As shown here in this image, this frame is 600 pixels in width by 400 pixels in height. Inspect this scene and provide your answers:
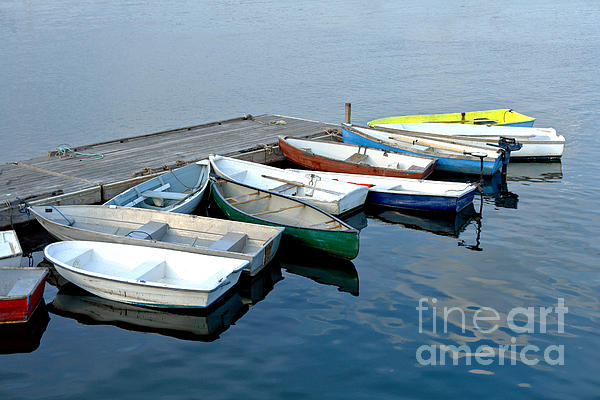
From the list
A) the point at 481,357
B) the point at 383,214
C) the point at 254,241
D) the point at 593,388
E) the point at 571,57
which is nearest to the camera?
the point at 593,388

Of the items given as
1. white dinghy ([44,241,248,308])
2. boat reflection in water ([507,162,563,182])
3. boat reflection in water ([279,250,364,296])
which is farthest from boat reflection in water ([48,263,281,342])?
boat reflection in water ([507,162,563,182])

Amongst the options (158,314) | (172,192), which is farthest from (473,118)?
(158,314)

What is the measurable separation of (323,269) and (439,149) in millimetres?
10468

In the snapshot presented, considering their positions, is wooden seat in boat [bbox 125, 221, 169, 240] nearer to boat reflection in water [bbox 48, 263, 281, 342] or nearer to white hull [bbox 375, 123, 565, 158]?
boat reflection in water [bbox 48, 263, 281, 342]

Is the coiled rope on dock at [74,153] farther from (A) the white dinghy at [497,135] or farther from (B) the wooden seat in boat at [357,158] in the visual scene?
(A) the white dinghy at [497,135]

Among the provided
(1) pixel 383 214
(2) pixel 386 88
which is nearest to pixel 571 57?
(2) pixel 386 88

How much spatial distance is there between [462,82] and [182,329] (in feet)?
118

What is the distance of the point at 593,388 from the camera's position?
1083cm

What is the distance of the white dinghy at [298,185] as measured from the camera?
18.4 meters

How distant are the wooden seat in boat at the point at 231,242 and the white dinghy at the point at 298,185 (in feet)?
12.3

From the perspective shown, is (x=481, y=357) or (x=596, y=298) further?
(x=596, y=298)

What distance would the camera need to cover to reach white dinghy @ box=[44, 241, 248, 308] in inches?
508

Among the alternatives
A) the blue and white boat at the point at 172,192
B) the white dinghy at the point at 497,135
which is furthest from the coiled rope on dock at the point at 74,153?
the white dinghy at the point at 497,135

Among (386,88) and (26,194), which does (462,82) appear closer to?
(386,88)
